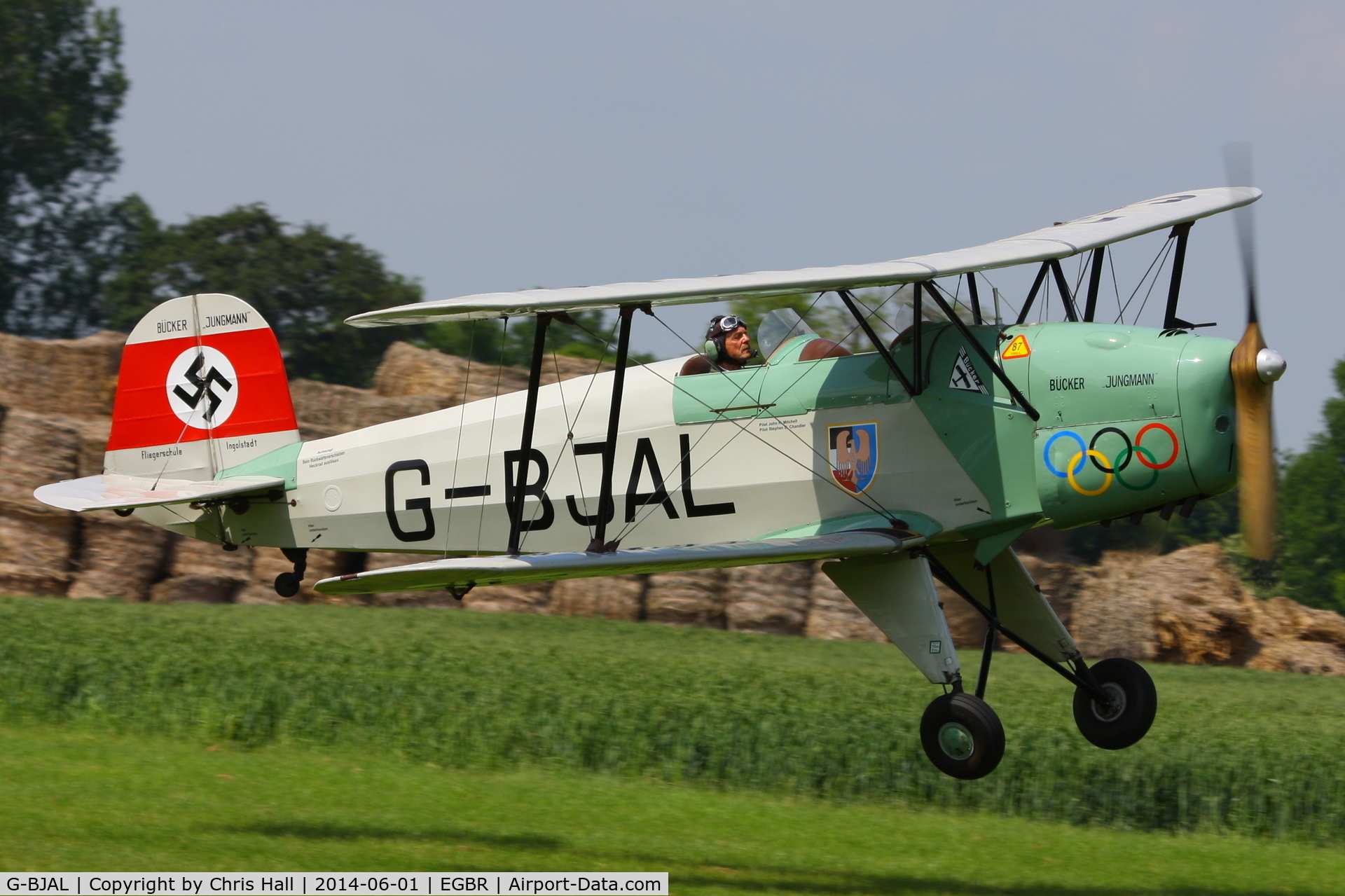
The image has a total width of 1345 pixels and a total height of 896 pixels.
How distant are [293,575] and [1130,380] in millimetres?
A: 7164

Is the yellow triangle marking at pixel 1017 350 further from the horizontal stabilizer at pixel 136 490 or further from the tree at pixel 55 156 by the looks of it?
the tree at pixel 55 156

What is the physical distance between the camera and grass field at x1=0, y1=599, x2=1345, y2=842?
53.6ft

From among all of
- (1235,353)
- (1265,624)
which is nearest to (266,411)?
(1235,353)

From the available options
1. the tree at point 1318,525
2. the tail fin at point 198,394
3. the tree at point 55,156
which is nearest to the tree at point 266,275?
the tree at point 55,156

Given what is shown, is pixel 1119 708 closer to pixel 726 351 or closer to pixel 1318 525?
pixel 726 351

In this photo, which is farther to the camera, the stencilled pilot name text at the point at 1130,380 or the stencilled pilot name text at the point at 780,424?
the stencilled pilot name text at the point at 780,424

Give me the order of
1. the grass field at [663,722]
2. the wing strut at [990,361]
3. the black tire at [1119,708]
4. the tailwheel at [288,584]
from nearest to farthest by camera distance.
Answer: the wing strut at [990,361]
the black tire at [1119,708]
the tailwheel at [288,584]
the grass field at [663,722]

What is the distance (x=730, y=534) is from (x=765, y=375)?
124 centimetres

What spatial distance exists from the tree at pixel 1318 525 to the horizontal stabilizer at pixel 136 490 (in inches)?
1971

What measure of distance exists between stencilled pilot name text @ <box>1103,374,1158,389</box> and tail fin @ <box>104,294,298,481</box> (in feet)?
23.9

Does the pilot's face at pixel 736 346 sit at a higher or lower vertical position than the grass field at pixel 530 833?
higher

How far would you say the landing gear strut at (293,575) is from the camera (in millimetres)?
Answer: 12492

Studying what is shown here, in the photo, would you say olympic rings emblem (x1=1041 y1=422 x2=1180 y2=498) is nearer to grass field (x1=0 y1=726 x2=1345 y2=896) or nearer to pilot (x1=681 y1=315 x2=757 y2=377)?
pilot (x1=681 y1=315 x2=757 y2=377)

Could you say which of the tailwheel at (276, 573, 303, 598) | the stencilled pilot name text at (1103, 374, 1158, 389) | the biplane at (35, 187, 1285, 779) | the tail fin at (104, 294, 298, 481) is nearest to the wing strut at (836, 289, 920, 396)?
the biplane at (35, 187, 1285, 779)
